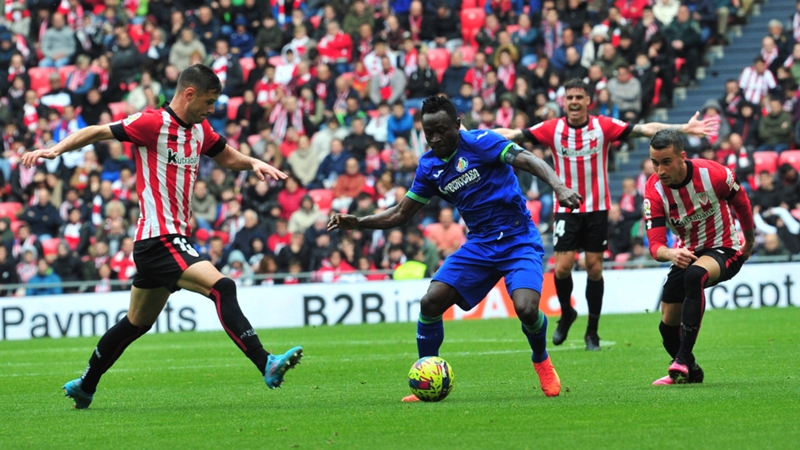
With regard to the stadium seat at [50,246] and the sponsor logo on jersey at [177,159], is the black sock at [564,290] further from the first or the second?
the stadium seat at [50,246]

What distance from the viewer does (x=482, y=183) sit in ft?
29.0

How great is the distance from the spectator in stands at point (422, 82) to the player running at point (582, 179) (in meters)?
11.1

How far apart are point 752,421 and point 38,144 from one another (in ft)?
67.2

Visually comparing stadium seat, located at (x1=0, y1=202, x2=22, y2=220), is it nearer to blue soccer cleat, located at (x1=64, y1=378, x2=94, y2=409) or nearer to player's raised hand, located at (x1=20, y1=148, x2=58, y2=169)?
blue soccer cleat, located at (x1=64, y1=378, x2=94, y2=409)

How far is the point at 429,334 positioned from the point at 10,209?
56.4 ft

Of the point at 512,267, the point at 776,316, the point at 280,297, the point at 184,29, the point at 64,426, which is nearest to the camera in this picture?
the point at 64,426

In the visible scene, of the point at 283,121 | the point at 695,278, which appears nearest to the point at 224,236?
the point at 283,121

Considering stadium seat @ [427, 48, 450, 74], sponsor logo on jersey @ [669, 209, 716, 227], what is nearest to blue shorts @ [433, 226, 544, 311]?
sponsor logo on jersey @ [669, 209, 716, 227]

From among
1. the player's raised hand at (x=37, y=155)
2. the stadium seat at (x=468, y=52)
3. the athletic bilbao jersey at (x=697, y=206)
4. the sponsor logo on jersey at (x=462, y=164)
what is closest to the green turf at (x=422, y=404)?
the athletic bilbao jersey at (x=697, y=206)

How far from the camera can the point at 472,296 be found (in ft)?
29.1

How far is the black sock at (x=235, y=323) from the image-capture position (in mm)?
8344

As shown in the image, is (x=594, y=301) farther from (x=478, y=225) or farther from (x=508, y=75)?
(x=508, y=75)

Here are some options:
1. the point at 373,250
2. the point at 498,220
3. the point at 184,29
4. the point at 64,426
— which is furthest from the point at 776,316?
the point at 184,29

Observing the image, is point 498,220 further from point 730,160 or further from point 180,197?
point 730,160
